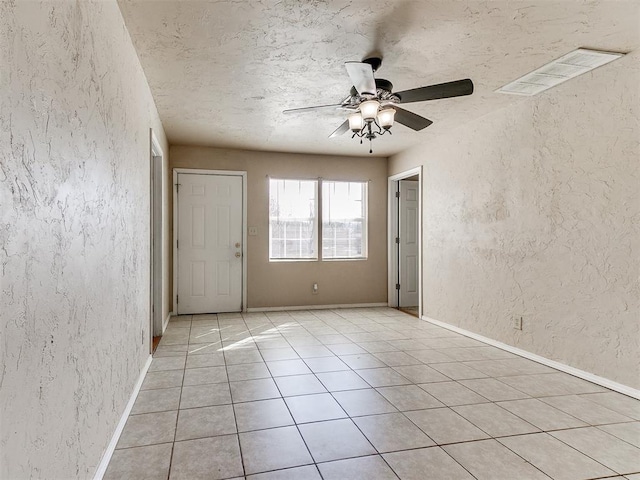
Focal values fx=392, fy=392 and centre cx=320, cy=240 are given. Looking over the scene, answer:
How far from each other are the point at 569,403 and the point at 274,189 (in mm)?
4553

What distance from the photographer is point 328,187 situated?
628cm

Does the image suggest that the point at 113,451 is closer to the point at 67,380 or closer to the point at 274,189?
the point at 67,380

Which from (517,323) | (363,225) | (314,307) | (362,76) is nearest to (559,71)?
(362,76)

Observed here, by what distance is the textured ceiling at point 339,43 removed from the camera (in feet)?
7.52

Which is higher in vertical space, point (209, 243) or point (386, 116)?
point (386, 116)

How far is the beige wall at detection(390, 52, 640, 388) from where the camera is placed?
2807 millimetres

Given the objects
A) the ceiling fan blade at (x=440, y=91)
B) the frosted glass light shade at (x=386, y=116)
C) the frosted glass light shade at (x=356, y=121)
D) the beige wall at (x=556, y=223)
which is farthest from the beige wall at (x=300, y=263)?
the ceiling fan blade at (x=440, y=91)

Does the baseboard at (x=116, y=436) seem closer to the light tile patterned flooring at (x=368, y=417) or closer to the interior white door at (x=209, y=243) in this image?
the light tile patterned flooring at (x=368, y=417)

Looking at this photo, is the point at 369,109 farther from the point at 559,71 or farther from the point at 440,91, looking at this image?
the point at 559,71

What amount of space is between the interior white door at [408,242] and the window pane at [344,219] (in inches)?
24.4

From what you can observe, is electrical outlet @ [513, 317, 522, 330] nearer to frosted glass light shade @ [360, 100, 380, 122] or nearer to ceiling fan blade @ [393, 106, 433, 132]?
ceiling fan blade @ [393, 106, 433, 132]

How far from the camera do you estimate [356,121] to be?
3227mm

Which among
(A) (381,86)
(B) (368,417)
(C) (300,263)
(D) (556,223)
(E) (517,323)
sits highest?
(A) (381,86)

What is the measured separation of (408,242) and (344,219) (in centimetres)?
115
